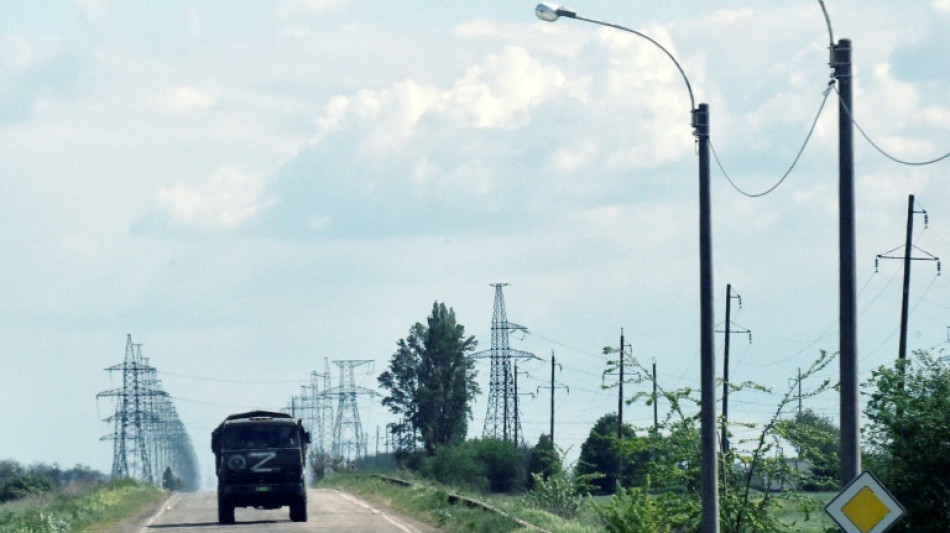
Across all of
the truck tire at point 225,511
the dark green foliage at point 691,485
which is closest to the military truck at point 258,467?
the truck tire at point 225,511

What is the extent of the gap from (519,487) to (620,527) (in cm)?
6721

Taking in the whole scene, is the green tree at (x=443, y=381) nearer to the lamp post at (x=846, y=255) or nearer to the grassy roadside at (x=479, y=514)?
the grassy roadside at (x=479, y=514)

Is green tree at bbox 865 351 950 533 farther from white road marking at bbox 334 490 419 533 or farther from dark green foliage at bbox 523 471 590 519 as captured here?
dark green foliage at bbox 523 471 590 519

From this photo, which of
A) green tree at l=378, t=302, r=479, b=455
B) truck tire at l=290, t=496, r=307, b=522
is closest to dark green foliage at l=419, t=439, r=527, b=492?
green tree at l=378, t=302, r=479, b=455

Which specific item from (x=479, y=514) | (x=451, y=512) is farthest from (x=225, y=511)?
(x=479, y=514)

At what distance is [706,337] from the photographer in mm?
20938

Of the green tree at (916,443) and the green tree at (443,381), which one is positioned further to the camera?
the green tree at (443,381)

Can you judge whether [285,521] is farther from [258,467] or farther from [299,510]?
[258,467]

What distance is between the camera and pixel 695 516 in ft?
74.5

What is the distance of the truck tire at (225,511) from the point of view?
3597 centimetres

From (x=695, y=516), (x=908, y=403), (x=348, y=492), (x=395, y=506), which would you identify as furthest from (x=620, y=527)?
(x=348, y=492)

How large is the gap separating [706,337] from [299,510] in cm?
1789

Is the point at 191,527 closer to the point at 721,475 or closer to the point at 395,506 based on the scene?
the point at 395,506

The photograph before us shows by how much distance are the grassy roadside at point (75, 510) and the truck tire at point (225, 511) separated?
297cm
